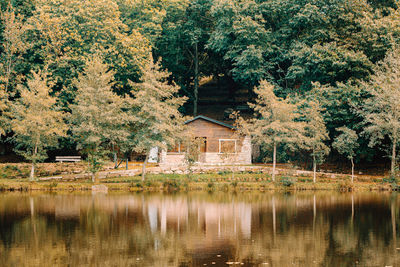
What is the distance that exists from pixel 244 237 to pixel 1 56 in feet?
109

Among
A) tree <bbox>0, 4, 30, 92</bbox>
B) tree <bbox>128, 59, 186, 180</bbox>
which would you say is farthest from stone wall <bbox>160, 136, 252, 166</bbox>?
tree <bbox>0, 4, 30, 92</bbox>

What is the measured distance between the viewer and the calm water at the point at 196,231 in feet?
48.7

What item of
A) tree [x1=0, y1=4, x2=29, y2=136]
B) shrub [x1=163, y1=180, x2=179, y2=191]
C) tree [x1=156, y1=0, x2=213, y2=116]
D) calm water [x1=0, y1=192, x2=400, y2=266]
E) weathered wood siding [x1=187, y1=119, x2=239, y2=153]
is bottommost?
calm water [x1=0, y1=192, x2=400, y2=266]

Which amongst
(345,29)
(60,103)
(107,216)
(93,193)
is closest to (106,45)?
(60,103)

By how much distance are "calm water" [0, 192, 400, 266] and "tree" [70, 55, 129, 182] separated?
6.78 meters

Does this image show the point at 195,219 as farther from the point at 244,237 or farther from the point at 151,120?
the point at 151,120

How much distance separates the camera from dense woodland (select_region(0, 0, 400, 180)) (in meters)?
35.8

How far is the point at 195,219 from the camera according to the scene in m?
22.0

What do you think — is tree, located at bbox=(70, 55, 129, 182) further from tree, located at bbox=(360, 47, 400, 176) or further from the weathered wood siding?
tree, located at bbox=(360, 47, 400, 176)

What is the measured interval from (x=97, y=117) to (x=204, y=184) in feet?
31.1

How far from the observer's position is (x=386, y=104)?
3662cm

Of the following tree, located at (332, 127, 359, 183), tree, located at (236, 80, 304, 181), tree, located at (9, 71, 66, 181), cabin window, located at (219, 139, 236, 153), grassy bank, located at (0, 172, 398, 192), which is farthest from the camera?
cabin window, located at (219, 139, 236, 153)

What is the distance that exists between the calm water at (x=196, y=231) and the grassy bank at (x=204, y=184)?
11.7 feet

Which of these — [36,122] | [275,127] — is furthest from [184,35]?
[36,122]
